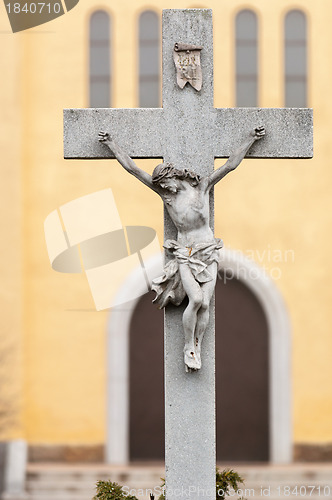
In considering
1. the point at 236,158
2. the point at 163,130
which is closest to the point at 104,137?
the point at 163,130

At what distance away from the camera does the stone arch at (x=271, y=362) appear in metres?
9.97

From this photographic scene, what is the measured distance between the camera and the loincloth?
5137 millimetres

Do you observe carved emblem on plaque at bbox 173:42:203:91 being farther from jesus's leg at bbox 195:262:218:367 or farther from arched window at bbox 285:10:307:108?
arched window at bbox 285:10:307:108

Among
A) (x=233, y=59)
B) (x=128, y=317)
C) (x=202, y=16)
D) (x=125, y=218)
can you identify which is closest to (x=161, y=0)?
(x=233, y=59)

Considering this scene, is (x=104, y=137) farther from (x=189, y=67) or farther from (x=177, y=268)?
(x=177, y=268)

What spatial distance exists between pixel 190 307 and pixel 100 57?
5.76m

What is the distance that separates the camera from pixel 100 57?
10.2 metres

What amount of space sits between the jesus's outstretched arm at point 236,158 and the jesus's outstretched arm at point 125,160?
35 centimetres

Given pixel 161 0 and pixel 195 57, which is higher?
pixel 161 0

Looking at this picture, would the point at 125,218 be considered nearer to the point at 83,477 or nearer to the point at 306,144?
the point at 83,477

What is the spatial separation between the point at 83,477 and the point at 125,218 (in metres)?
2.83

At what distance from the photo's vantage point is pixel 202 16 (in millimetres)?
5418

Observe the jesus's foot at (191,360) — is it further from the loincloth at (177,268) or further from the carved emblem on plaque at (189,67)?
the carved emblem on plaque at (189,67)

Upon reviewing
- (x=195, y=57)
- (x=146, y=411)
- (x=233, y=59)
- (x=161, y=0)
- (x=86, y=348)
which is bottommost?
(x=146, y=411)
